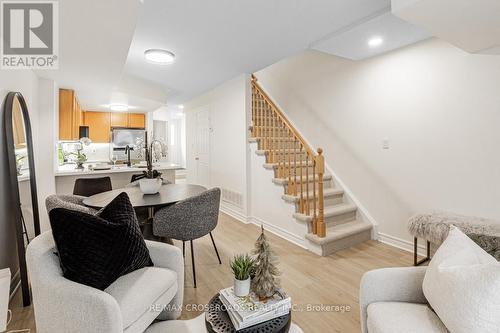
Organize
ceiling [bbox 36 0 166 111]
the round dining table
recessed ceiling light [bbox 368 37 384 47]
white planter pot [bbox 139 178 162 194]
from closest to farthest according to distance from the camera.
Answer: ceiling [bbox 36 0 166 111] → the round dining table → white planter pot [bbox 139 178 162 194] → recessed ceiling light [bbox 368 37 384 47]

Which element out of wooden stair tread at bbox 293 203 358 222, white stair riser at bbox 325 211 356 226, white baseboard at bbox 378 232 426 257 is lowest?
white baseboard at bbox 378 232 426 257

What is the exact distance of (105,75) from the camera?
3316 millimetres

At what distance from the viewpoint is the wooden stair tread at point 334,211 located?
3139 millimetres

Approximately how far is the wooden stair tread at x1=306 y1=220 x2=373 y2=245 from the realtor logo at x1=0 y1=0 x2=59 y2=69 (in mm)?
3080

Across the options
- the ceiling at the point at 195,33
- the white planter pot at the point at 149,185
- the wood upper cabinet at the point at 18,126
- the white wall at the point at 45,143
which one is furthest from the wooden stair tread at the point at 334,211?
the white wall at the point at 45,143

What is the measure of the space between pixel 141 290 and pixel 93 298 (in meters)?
0.29

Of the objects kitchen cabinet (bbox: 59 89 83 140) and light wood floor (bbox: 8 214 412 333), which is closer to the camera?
light wood floor (bbox: 8 214 412 333)

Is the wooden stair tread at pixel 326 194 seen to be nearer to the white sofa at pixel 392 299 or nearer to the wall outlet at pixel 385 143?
the wall outlet at pixel 385 143

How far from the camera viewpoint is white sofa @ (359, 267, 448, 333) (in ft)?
3.74

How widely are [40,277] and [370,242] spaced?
10.9ft

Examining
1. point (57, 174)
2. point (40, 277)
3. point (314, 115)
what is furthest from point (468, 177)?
point (57, 174)

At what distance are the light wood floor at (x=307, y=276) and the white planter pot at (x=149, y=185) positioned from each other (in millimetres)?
869

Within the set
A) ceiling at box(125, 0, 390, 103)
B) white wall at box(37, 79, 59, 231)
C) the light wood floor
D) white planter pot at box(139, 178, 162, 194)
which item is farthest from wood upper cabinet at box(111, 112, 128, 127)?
white planter pot at box(139, 178, 162, 194)

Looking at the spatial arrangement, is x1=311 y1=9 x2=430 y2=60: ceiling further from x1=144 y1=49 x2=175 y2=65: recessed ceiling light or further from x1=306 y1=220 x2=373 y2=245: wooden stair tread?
x1=306 y1=220 x2=373 y2=245: wooden stair tread
